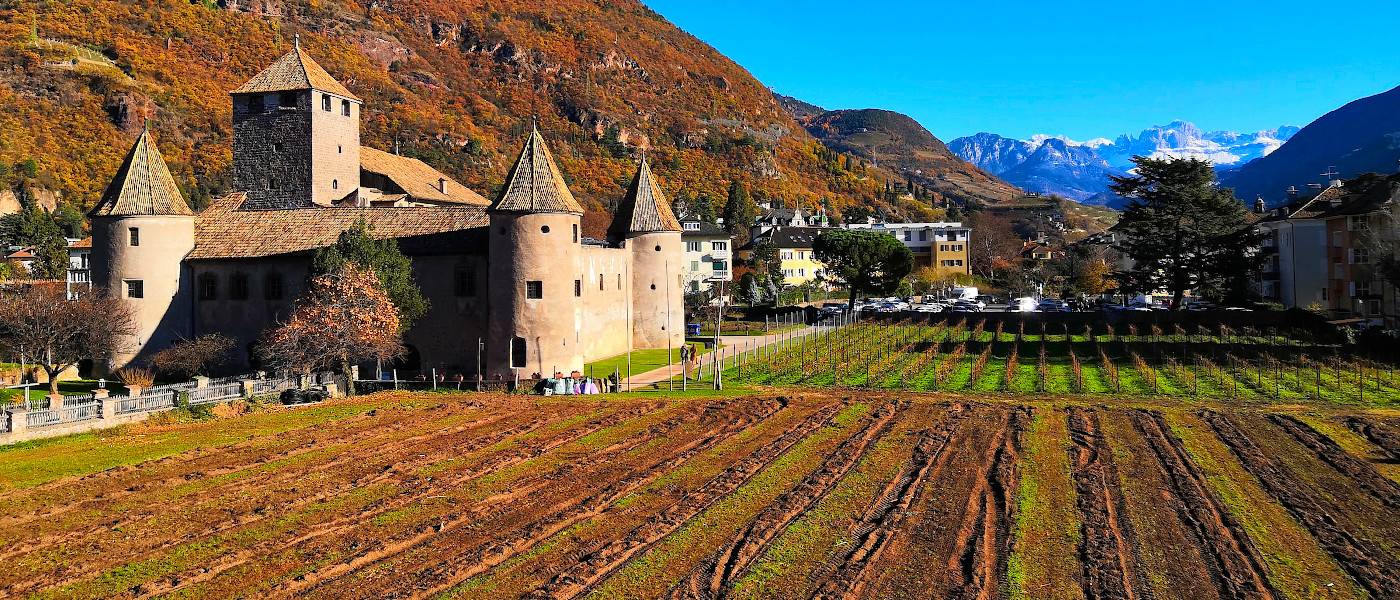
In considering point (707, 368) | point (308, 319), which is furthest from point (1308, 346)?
point (308, 319)

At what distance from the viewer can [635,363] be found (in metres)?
47.8

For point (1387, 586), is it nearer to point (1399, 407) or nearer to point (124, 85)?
point (1399, 407)

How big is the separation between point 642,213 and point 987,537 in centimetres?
3892

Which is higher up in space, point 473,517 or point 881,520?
point 473,517

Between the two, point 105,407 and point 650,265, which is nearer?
point 105,407

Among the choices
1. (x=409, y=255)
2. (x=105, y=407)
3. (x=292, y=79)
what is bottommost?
(x=105, y=407)

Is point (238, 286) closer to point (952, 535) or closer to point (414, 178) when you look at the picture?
point (414, 178)

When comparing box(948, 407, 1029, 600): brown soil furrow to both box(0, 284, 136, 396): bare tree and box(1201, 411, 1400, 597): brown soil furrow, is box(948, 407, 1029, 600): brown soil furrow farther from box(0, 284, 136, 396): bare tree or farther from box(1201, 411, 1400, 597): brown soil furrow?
box(0, 284, 136, 396): bare tree

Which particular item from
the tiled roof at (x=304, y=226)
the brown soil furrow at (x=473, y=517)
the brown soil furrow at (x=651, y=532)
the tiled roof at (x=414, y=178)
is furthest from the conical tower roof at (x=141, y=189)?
the brown soil furrow at (x=651, y=532)

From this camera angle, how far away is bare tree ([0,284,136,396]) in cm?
3697

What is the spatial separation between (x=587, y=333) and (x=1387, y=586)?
36.4 meters

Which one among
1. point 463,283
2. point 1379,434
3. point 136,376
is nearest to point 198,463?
point 136,376

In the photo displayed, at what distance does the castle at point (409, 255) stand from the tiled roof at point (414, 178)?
2.34 m

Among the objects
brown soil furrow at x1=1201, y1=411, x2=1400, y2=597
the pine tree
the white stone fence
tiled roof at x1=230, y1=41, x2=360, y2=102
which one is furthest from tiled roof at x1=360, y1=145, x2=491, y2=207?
brown soil furrow at x1=1201, y1=411, x2=1400, y2=597
